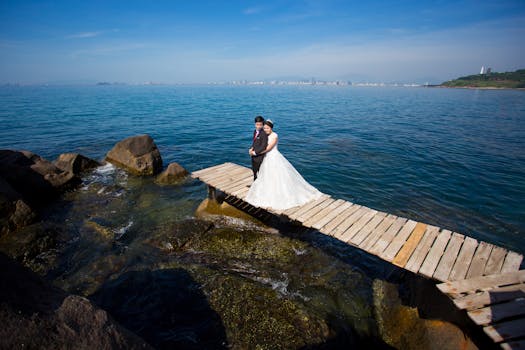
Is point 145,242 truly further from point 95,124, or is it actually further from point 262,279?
point 95,124

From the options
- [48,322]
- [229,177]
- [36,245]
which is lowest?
[36,245]

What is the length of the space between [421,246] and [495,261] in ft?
5.23

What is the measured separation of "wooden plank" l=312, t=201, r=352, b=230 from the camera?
812 cm

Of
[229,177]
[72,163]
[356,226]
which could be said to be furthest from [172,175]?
[356,226]

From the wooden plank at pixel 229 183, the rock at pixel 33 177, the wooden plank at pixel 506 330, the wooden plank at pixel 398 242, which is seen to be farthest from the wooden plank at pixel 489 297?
the rock at pixel 33 177

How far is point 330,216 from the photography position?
860 cm

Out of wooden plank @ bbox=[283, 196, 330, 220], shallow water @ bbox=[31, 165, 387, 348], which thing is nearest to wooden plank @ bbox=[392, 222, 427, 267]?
shallow water @ bbox=[31, 165, 387, 348]

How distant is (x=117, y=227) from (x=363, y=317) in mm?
10503

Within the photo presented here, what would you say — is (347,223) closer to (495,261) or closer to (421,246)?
(421,246)

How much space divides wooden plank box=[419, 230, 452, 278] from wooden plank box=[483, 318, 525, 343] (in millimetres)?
1548

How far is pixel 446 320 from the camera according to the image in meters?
5.70

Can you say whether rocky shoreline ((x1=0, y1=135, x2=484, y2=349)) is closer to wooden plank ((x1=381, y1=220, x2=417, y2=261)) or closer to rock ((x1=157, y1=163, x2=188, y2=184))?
wooden plank ((x1=381, y1=220, x2=417, y2=261))

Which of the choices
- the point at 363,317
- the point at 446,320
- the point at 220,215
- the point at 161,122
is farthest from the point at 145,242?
the point at 161,122

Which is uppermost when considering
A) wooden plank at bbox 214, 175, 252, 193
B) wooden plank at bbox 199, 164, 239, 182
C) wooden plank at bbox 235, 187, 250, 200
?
wooden plank at bbox 199, 164, 239, 182
